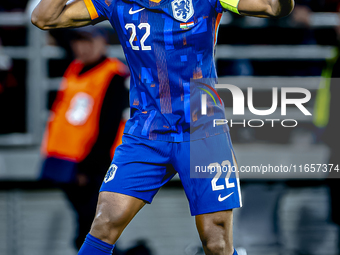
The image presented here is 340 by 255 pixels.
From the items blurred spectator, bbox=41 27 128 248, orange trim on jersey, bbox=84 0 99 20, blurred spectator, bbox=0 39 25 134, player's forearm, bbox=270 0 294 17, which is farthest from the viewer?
blurred spectator, bbox=0 39 25 134

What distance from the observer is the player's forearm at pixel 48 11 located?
3.06 m

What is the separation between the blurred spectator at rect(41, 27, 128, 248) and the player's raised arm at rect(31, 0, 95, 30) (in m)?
1.19

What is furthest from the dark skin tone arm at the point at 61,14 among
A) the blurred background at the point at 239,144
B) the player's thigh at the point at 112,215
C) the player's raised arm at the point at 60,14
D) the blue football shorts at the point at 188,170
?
the blurred background at the point at 239,144

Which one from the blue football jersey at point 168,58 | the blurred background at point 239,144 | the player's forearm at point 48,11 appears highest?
the player's forearm at point 48,11

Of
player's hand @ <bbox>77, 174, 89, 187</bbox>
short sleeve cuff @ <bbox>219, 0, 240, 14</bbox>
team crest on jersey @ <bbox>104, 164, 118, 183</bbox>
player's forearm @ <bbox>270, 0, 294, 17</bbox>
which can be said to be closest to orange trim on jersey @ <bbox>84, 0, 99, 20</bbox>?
short sleeve cuff @ <bbox>219, 0, 240, 14</bbox>

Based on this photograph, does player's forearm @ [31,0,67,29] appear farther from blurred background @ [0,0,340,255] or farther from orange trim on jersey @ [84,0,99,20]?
blurred background @ [0,0,340,255]

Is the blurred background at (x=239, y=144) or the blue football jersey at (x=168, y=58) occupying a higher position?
the blue football jersey at (x=168, y=58)

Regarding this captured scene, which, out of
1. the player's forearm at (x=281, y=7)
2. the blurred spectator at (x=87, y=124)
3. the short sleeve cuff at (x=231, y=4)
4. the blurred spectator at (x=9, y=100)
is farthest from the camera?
the blurred spectator at (x=9, y=100)

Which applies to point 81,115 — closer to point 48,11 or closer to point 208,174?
point 48,11

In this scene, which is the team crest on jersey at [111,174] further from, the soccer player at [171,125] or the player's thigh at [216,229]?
the player's thigh at [216,229]

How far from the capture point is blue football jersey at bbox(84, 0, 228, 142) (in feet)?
9.36

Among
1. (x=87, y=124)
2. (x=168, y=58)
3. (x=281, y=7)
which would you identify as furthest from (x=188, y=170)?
(x=87, y=124)

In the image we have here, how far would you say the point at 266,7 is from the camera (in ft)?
9.14

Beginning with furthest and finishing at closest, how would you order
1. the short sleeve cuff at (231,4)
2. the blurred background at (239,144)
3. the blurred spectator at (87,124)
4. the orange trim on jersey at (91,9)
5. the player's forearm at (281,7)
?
the blurred background at (239,144) → the blurred spectator at (87,124) → the orange trim on jersey at (91,9) → the short sleeve cuff at (231,4) → the player's forearm at (281,7)
